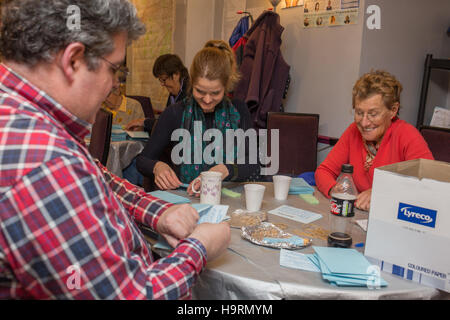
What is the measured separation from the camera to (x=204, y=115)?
2.22m

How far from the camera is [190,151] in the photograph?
2.17 m

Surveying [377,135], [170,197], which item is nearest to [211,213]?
[170,197]

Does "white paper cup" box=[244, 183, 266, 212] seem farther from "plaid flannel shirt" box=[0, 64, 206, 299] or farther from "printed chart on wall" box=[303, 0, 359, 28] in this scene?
"printed chart on wall" box=[303, 0, 359, 28]

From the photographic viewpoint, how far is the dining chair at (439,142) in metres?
2.05

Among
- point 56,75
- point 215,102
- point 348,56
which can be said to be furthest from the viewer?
point 348,56

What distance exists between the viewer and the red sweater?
5.87 ft

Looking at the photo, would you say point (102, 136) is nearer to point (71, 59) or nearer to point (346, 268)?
point (71, 59)

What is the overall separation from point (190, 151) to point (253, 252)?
116 cm

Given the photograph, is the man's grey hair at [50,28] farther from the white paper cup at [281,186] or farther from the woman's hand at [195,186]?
the white paper cup at [281,186]

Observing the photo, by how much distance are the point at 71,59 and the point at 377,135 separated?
1543 mm

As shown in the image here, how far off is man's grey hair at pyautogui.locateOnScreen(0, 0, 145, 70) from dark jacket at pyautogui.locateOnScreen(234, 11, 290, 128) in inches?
101

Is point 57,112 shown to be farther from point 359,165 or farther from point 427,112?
point 427,112

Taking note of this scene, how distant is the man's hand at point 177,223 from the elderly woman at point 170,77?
2.89 metres
